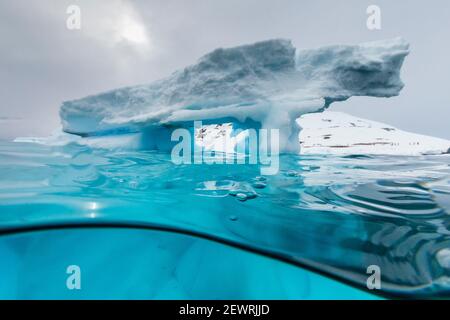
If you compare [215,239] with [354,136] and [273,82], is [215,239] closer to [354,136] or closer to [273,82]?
[273,82]

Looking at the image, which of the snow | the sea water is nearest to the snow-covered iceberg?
the sea water

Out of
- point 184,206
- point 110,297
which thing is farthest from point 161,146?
point 110,297

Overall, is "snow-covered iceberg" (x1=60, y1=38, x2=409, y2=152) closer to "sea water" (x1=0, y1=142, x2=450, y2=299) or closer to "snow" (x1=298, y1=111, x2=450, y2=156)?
"sea water" (x1=0, y1=142, x2=450, y2=299)

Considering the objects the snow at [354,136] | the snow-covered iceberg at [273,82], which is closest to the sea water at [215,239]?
the snow-covered iceberg at [273,82]

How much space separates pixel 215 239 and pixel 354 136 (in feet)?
82.7

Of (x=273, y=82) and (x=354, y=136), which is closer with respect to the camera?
(x=273, y=82)

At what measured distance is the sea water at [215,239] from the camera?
205 cm

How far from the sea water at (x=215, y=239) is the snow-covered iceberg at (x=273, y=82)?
3.53 metres

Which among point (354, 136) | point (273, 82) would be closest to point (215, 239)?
point (273, 82)

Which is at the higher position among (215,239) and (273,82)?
(273,82)

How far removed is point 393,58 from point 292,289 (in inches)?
295

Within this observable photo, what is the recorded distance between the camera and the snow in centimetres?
1806

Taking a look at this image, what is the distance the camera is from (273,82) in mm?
6918

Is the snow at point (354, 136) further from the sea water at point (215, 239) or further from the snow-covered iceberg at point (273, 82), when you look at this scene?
the sea water at point (215, 239)
